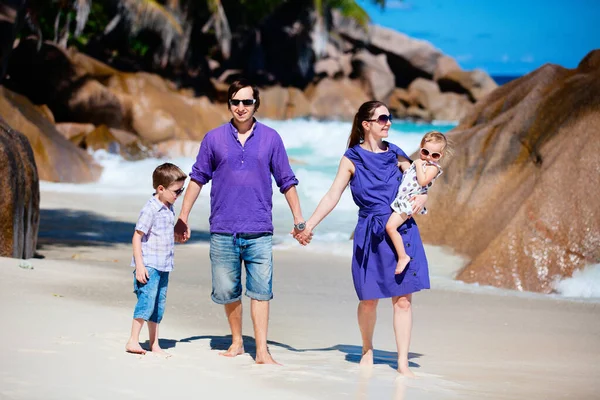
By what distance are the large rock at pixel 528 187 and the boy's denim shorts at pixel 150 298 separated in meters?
4.66

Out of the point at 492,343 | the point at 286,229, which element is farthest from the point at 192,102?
the point at 492,343

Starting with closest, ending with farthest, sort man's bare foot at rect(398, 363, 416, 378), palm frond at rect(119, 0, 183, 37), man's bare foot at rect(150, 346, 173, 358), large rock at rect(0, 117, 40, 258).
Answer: man's bare foot at rect(398, 363, 416, 378)
man's bare foot at rect(150, 346, 173, 358)
large rock at rect(0, 117, 40, 258)
palm frond at rect(119, 0, 183, 37)

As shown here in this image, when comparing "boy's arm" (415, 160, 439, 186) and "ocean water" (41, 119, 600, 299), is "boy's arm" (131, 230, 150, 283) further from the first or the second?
"ocean water" (41, 119, 600, 299)

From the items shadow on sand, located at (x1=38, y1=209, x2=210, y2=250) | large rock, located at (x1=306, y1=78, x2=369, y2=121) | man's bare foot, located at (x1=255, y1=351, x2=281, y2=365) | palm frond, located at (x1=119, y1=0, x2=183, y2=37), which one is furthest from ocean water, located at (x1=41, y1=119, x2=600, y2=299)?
large rock, located at (x1=306, y1=78, x2=369, y2=121)

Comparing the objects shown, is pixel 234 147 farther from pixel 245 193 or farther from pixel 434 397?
pixel 434 397

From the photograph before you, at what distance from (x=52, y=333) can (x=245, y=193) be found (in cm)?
143

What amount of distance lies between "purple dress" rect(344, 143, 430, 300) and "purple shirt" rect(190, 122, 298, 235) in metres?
0.50

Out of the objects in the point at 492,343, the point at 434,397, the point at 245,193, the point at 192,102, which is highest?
the point at 192,102

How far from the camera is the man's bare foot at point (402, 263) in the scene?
5.95m

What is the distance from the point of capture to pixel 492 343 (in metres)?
7.39

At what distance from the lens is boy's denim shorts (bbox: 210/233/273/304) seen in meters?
6.20

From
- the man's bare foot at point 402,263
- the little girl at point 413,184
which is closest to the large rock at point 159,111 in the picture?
the little girl at point 413,184

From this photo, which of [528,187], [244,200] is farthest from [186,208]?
[528,187]

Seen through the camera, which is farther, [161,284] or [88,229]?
[88,229]
